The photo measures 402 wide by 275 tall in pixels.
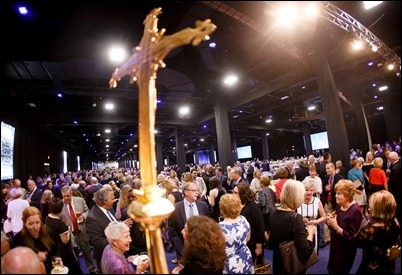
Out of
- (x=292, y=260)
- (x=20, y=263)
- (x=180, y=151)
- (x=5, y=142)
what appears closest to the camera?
(x=20, y=263)

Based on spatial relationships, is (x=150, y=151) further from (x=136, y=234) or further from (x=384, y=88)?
(x=136, y=234)

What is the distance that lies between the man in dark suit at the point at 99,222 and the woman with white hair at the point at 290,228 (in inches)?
78.4

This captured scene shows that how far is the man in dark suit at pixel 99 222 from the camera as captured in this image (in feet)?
9.91

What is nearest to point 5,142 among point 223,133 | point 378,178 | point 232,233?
point 232,233

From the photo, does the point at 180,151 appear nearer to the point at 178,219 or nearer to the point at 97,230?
the point at 178,219

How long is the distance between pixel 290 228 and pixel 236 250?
0.59 meters

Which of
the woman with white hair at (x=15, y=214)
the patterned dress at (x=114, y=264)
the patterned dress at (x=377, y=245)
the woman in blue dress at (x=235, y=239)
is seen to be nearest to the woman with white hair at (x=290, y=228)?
the woman in blue dress at (x=235, y=239)

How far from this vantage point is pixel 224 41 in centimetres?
380

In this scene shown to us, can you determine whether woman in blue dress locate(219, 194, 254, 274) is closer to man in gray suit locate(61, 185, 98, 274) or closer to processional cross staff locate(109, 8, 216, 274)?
processional cross staff locate(109, 8, 216, 274)

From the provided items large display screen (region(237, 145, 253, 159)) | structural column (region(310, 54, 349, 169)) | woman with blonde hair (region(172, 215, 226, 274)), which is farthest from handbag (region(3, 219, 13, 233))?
large display screen (region(237, 145, 253, 159))

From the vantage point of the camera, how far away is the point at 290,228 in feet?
7.97

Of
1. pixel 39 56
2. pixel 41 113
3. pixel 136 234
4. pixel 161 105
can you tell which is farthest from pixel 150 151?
pixel 41 113

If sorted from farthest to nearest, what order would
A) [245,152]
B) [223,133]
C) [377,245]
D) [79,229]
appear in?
[245,152] → [223,133] → [79,229] → [377,245]

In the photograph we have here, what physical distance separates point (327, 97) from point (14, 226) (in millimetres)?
7517
